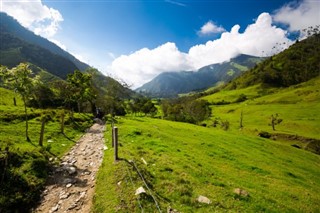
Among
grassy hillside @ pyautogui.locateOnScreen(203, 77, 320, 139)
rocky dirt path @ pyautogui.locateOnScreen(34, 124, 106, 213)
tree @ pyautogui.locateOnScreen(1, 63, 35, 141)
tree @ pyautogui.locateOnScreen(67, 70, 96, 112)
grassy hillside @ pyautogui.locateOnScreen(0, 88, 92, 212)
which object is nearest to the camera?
grassy hillside @ pyautogui.locateOnScreen(0, 88, 92, 212)

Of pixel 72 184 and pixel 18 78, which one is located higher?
pixel 18 78

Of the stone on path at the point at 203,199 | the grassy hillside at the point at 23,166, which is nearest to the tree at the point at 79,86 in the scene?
the grassy hillside at the point at 23,166

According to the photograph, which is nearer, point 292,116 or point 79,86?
point 79,86

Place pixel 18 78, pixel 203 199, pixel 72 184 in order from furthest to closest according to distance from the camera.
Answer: pixel 18 78
pixel 72 184
pixel 203 199

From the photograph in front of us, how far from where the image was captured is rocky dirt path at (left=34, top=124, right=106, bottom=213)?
46.4 feet

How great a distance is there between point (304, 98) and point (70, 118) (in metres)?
158

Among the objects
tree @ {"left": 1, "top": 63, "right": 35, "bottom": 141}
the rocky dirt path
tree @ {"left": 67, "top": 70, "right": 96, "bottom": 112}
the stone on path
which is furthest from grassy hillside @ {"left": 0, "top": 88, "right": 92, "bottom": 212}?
tree @ {"left": 67, "top": 70, "right": 96, "bottom": 112}

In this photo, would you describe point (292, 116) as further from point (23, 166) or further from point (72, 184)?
point (23, 166)

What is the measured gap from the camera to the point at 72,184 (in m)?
17.0

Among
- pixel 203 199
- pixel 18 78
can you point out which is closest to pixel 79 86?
pixel 18 78

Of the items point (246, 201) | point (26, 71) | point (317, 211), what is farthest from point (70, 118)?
point (317, 211)

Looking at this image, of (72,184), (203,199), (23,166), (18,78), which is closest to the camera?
(203,199)

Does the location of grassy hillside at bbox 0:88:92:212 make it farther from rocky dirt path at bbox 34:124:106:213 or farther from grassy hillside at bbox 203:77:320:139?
grassy hillside at bbox 203:77:320:139

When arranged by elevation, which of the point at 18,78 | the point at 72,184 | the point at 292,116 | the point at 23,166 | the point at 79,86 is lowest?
the point at 72,184
